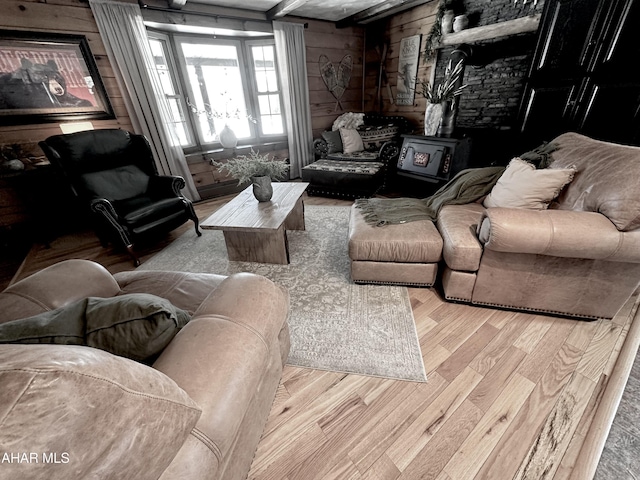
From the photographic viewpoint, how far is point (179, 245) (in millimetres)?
2625

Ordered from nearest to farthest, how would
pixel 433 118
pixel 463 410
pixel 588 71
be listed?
pixel 463 410 → pixel 588 71 → pixel 433 118

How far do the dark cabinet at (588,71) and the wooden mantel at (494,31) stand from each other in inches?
17.4

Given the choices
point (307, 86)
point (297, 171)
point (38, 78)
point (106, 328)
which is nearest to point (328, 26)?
point (307, 86)

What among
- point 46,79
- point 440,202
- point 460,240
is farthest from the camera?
point 46,79

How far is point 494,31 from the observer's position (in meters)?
2.55

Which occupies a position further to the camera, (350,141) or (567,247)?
(350,141)

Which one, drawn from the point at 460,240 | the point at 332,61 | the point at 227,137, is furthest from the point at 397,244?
the point at 332,61

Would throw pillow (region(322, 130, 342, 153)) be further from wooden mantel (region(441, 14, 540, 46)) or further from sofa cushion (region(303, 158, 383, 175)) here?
wooden mantel (region(441, 14, 540, 46))

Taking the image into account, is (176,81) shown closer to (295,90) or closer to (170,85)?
(170,85)

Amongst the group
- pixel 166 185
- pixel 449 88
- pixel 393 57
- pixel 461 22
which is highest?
pixel 461 22

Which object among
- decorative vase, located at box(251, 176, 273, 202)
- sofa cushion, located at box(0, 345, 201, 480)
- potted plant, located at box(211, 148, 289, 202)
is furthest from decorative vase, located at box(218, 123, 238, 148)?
sofa cushion, located at box(0, 345, 201, 480)

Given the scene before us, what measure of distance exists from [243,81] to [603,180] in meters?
4.19

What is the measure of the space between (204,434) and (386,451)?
79 centimetres

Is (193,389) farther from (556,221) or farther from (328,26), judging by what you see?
(328,26)
